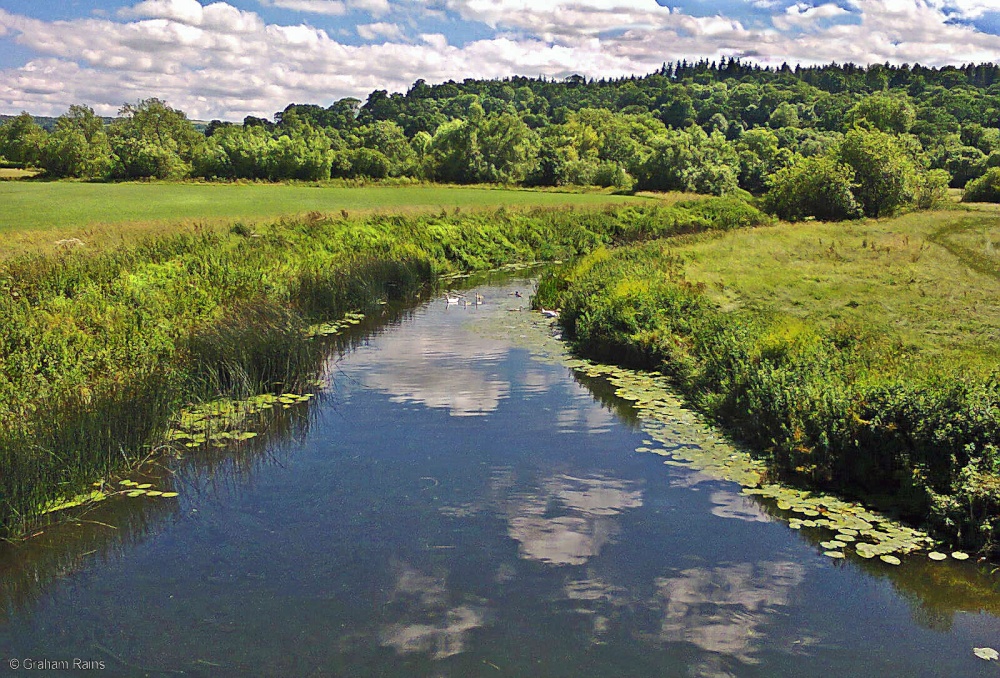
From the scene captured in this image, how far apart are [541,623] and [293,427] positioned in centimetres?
665

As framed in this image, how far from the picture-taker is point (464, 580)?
8211 mm

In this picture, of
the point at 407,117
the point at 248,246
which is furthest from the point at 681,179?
the point at 407,117

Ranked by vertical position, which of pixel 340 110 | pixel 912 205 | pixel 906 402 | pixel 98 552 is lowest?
pixel 98 552

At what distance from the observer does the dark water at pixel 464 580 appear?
23.0 ft

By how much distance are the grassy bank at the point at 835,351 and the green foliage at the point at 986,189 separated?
32933mm

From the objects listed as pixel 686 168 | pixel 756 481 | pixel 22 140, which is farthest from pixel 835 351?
pixel 22 140

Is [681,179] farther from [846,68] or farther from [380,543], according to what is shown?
[846,68]

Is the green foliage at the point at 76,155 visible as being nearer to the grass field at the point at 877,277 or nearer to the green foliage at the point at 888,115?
the grass field at the point at 877,277

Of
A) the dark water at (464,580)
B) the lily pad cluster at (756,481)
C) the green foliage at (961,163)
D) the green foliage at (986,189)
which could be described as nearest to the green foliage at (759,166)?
the green foliage at (986,189)

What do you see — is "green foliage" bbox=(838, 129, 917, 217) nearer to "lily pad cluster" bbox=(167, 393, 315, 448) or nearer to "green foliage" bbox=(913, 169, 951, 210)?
"green foliage" bbox=(913, 169, 951, 210)

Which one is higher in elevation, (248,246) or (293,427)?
(248,246)

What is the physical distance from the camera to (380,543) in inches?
353

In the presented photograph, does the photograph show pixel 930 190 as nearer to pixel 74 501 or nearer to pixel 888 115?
pixel 74 501

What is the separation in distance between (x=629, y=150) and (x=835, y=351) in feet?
292
